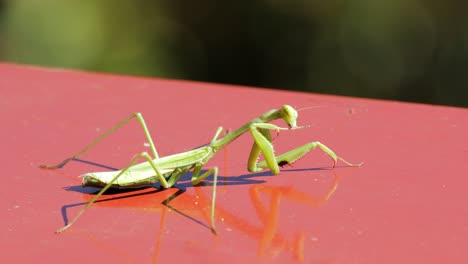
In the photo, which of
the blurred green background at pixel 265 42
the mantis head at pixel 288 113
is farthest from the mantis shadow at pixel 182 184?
the blurred green background at pixel 265 42

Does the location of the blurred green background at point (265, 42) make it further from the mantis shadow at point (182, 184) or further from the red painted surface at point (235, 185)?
the mantis shadow at point (182, 184)

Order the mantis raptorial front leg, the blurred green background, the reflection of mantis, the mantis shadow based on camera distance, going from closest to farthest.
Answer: the reflection of mantis, the mantis shadow, the mantis raptorial front leg, the blurred green background

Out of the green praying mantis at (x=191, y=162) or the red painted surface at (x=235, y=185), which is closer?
the red painted surface at (x=235, y=185)

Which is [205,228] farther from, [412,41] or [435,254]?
[412,41]

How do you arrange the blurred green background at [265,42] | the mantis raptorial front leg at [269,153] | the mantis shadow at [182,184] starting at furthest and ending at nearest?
1. the blurred green background at [265,42]
2. the mantis raptorial front leg at [269,153]
3. the mantis shadow at [182,184]

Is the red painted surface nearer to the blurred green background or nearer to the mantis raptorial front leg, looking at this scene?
the mantis raptorial front leg

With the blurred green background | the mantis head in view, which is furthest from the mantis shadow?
the blurred green background
